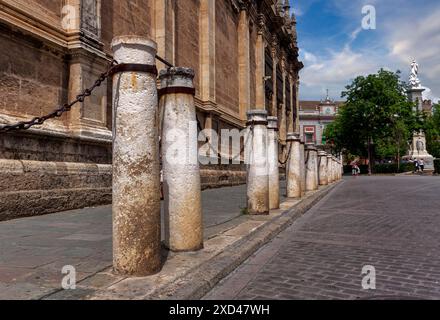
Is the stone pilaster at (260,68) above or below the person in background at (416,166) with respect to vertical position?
above

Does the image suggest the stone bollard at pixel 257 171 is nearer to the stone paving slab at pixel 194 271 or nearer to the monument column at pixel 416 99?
the stone paving slab at pixel 194 271

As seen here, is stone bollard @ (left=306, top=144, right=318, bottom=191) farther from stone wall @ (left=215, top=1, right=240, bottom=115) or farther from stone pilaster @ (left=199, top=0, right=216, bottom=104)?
stone wall @ (left=215, top=1, right=240, bottom=115)

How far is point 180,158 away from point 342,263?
76.0 inches

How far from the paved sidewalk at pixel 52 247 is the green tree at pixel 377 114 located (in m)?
48.1

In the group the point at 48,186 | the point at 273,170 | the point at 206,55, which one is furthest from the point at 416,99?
the point at 48,186

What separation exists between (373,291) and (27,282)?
260 cm

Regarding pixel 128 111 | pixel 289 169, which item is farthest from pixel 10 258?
pixel 289 169

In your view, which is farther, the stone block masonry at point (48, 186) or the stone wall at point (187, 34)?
the stone wall at point (187, 34)

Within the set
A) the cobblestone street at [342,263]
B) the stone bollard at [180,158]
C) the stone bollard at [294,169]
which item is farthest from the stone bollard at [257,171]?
the stone bollard at [294,169]

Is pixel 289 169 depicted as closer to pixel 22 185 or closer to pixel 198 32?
pixel 22 185

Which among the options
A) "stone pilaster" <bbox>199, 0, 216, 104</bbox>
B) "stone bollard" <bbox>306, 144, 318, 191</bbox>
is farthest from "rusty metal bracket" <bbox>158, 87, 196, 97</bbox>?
"stone pilaster" <bbox>199, 0, 216, 104</bbox>

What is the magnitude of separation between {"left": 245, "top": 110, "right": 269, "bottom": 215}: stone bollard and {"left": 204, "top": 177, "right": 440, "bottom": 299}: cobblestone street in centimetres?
69

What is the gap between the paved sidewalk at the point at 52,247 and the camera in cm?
309

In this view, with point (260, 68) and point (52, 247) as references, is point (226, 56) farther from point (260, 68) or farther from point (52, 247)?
point (52, 247)
